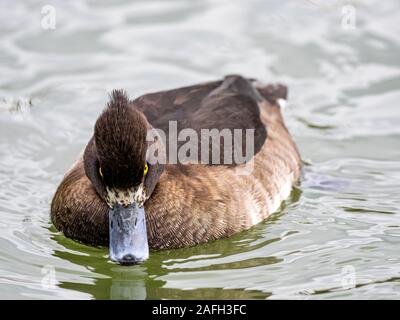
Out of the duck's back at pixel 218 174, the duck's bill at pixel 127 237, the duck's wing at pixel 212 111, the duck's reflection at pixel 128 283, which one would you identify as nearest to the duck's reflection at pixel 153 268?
the duck's reflection at pixel 128 283

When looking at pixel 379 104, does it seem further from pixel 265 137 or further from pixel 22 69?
pixel 22 69

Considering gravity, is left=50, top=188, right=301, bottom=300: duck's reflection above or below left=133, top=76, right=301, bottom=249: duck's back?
below

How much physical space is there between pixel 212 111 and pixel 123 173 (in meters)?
1.87

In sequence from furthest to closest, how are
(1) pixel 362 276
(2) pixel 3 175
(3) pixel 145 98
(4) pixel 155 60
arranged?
(4) pixel 155 60
(2) pixel 3 175
(3) pixel 145 98
(1) pixel 362 276

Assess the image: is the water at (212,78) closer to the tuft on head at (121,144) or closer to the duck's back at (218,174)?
the duck's back at (218,174)

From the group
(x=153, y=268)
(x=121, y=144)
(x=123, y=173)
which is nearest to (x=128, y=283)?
(x=153, y=268)

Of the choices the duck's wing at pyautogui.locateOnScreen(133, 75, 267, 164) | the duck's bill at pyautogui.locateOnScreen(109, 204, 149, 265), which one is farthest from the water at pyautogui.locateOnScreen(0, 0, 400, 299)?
the duck's wing at pyautogui.locateOnScreen(133, 75, 267, 164)

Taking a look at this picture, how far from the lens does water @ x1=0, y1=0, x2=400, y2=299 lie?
7.75 meters

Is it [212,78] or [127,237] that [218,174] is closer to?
[127,237]

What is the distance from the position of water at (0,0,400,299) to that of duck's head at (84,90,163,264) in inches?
13.7

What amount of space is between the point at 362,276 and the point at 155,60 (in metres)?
4.96

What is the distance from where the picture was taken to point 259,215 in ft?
28.9

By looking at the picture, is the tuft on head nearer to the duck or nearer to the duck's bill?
the duck

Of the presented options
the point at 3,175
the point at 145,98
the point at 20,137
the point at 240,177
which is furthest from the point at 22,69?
the point at 240,177
